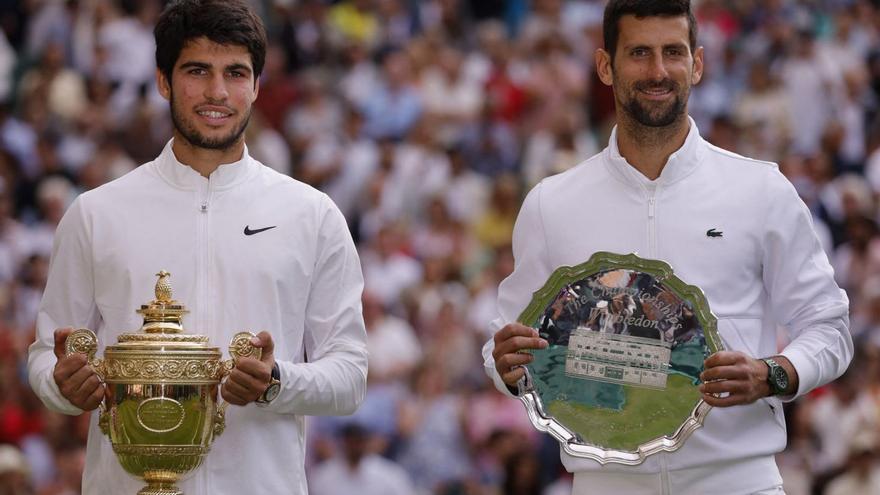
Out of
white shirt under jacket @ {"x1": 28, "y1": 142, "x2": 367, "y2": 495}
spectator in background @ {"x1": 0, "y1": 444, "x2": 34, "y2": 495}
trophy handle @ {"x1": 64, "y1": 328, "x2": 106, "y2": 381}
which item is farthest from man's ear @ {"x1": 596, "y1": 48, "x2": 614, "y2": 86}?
spectator in background @ {"x1": 0, "y1": 444, "x2": 34, "y2": 495}

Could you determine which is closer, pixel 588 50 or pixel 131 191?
pixel 131 191

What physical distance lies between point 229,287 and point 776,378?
5.18 feet

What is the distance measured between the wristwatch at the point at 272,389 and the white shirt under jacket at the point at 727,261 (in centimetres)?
71

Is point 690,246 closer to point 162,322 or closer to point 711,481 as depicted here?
point 711,481

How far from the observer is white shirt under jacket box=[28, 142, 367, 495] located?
18.0ft

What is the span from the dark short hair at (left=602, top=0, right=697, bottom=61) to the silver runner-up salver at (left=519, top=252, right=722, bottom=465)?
2.36 feet

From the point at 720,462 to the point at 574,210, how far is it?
86 centimetres

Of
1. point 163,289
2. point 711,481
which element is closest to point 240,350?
point 163,289

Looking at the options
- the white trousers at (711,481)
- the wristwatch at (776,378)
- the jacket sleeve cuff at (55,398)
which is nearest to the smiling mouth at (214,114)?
the jacket sleeve cuff at (55,398)

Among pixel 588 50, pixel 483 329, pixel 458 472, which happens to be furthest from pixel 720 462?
pixel 588 50

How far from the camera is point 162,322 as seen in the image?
5211 millimetres

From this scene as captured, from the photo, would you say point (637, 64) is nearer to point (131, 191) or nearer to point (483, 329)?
point (131, 191)

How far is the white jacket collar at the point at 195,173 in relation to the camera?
18.7 feet

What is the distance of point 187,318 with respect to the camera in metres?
5.50
